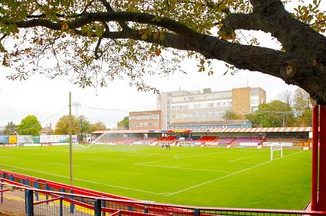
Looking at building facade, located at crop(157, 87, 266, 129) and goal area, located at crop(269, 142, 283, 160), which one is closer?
goal area, located at crop(269, 142, 283, 160)

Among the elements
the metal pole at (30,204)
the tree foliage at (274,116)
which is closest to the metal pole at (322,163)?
the metal pole at (30,204)

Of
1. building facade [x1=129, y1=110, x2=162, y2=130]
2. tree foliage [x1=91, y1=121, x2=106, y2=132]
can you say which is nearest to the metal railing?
building facade [x1=129, y1=110, x2=162, y2=130]

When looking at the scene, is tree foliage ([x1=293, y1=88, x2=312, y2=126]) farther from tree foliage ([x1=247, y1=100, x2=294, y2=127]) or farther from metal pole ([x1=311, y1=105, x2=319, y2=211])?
metal pole ([x1=311, y1=105, x2=319, y2=211])

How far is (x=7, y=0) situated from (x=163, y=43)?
7.94 ft

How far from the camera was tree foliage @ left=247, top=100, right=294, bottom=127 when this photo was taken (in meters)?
101

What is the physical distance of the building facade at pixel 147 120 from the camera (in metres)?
143

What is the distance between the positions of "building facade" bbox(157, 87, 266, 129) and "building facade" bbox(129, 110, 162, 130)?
1867mm

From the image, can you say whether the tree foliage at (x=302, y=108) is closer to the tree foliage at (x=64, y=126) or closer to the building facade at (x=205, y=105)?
the building facade at (x=205, y=105)

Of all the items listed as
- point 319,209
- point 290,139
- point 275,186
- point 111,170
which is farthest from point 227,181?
point 290,139

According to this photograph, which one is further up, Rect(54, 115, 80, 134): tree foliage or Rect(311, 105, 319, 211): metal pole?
Rect(311, 105, 319, 211): metal pole

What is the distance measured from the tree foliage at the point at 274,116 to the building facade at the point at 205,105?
2027 cm

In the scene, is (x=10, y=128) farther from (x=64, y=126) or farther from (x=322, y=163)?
(x=322, y=163)

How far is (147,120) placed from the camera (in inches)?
5694

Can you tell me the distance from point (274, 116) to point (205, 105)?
3609 centimetres
